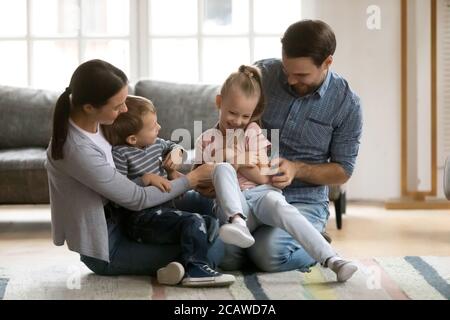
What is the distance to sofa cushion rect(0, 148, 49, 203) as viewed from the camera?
435 cm

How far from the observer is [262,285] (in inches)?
113

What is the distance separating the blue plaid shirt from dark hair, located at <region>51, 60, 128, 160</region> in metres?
0.58

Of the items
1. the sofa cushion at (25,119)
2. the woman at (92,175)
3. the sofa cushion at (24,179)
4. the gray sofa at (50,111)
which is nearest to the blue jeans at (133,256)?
the woman at (92,175)

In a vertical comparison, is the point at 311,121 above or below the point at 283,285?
above

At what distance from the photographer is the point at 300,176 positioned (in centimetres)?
311

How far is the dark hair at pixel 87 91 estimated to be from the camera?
279cm

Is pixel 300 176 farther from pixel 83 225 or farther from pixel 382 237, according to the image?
pixel 382 237

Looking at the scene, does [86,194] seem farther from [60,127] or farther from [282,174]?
[282,174]

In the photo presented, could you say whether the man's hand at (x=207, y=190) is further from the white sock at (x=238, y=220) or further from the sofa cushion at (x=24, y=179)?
the sofa cushion at (x=24, y=179)

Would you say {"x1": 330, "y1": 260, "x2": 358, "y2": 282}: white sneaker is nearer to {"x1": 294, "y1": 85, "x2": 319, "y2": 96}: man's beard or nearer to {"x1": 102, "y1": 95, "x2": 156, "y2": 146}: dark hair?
{"x1": 294, "y1": 85, "x2": 319, "y2": 96}: man's beard

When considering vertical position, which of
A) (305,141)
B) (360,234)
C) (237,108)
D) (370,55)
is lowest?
(360,234)

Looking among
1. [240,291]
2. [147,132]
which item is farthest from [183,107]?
[240,291]

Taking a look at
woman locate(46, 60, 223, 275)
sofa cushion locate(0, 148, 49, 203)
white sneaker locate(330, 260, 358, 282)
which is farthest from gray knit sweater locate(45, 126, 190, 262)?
sofa cushion locate(0, 148, 49, 203)

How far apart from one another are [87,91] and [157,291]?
625 millimetres
